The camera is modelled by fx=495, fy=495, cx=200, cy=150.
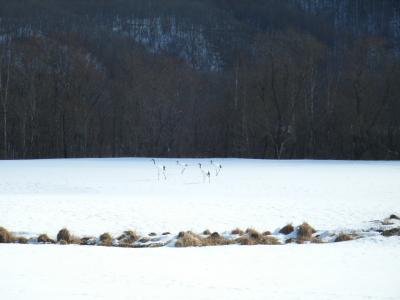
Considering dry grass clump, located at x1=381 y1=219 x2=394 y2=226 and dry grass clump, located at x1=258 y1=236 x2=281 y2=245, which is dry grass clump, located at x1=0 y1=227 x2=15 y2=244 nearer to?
dry grass clump, located at x1=258 y1=236 x2=281 y2=245

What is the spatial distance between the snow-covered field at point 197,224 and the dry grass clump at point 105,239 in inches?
30.7

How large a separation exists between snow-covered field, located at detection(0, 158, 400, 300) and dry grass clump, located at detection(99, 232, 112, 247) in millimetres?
780

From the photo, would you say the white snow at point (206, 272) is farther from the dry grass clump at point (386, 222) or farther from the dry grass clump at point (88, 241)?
the dry grass clump at point (386, 222)

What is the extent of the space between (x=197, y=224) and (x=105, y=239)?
8.10ft

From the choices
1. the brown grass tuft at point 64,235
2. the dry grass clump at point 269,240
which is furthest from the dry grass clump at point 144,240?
the dry grass clump at point 269,240

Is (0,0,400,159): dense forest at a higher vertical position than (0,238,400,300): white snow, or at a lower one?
higher

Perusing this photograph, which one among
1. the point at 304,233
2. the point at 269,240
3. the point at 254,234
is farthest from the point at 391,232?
the point at 254,234

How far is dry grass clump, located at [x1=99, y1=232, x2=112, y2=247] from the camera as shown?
33.8 ft

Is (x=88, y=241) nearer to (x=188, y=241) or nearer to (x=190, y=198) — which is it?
(x=188, y=241)

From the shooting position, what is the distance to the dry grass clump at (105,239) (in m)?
10.3

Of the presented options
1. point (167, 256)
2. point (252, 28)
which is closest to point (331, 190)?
point (167, 256)

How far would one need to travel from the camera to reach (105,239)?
10.5 m

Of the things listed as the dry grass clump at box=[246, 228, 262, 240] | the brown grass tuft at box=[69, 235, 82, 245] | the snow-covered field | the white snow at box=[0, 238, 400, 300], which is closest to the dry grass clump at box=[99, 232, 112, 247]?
the brown grass tuft at box=[69, 235, 82, 245]

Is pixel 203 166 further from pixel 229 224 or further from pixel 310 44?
pixel 310 44
